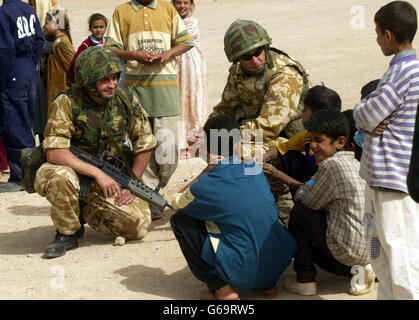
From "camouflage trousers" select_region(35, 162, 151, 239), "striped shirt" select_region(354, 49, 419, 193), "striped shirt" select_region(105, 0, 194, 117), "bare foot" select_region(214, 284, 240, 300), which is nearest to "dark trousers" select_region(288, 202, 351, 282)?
"bare foot" select_region(214, 284, 240, 300)

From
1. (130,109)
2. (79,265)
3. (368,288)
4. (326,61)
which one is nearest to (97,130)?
(130,109)

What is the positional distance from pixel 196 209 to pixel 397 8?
1584 millimetres

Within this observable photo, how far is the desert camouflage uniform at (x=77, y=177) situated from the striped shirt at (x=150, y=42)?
738 millimetres

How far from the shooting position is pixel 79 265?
521cm

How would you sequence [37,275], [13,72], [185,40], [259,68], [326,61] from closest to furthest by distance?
1. [37,275]
2. [259,68]
3. [185,40]
4. [13,72]
5. [326,61]

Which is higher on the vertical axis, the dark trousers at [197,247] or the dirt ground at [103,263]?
the dark trousers at [197,247]

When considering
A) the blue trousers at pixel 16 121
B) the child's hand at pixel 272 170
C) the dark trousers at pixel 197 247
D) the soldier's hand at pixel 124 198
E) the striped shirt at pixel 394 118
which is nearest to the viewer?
the striped shirt at pixel 394 118

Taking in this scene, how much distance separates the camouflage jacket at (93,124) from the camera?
5.38 m

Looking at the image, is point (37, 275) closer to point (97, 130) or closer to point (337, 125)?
point (97, 130)

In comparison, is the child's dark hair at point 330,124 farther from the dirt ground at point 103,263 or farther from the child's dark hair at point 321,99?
the dirt ground at point 103,263

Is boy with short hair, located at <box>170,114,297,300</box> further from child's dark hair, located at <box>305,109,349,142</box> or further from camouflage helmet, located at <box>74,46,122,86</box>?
camouflage helmet, located at <box>74,46,122,86</box>

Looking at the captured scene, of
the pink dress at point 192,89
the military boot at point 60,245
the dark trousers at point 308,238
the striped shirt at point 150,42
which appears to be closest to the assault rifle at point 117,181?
the military boot at point 60,245

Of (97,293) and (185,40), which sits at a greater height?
(185,40)

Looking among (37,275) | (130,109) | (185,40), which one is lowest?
(37,275)
